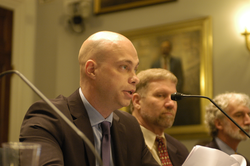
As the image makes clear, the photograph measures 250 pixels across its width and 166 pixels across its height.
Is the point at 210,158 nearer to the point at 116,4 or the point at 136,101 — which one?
the point at 136,101

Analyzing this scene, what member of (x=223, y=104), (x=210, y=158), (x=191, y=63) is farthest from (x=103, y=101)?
(x=191, y=63)

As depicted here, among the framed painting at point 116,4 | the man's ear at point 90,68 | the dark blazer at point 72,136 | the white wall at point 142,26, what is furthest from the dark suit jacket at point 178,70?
the man's ear at point 90,68

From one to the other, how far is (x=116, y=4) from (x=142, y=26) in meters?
0.63

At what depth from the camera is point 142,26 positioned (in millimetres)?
5414

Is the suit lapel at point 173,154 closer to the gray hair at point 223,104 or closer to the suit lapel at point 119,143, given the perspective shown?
the suit lapel at point 119,143

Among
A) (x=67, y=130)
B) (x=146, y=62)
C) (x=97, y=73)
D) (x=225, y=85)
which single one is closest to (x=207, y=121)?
(x=225, y=85)

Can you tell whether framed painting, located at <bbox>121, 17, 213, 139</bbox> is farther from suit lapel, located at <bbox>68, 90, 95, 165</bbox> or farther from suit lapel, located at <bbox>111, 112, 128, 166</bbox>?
suit lapel, located at <bbox>68, 90, 95, 165</bbox>

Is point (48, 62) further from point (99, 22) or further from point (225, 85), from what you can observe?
point (225, 85)

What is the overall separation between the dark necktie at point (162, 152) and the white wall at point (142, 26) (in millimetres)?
1929

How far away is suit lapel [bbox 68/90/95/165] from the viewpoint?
178 cm

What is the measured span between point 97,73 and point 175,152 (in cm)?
120

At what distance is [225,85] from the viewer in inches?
180

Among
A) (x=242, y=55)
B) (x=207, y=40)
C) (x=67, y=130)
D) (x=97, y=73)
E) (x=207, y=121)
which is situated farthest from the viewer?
(x=207, y=40)

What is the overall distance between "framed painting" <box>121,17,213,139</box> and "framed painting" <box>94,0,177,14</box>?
502mm
